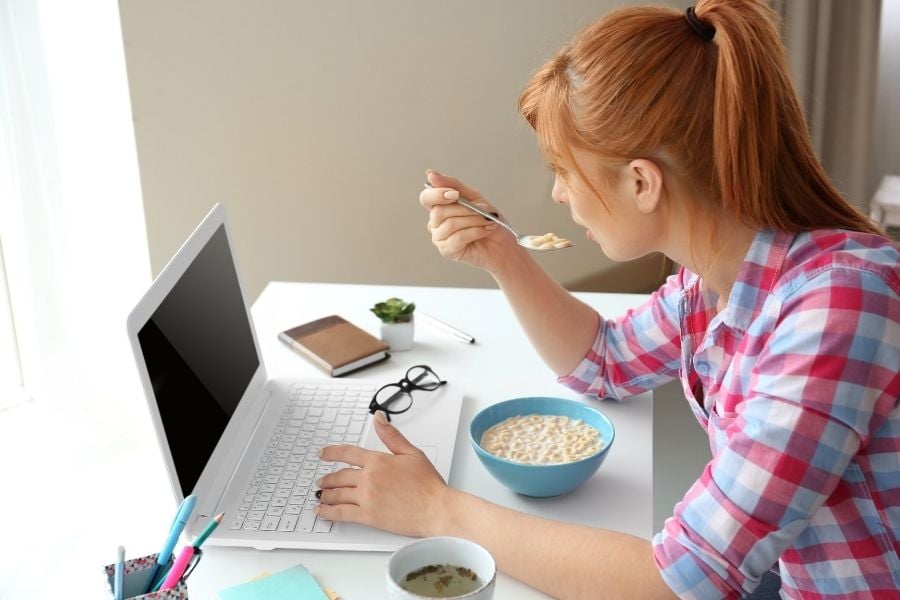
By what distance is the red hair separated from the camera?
0.95 metres

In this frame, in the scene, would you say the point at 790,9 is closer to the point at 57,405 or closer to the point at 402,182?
the point at 402,182

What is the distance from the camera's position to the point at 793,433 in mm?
885

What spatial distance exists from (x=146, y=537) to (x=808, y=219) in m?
0.79

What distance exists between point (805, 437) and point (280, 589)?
52 cm

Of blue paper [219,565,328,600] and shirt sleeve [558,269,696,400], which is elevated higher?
shirt sleeve [558,269,696,400]

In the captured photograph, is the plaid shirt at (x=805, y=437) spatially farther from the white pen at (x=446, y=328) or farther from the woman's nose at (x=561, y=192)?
the white pen at (x=446, y=328)

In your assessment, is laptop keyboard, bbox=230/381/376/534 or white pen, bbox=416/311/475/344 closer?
laptop keyboard, bbox=230/381/376/534

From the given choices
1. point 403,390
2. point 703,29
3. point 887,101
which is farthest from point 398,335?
point 887,101

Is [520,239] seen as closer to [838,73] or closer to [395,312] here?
[395,312]

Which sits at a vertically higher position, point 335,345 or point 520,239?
point 520,239

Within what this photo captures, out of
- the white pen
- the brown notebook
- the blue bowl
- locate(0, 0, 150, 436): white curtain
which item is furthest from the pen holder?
locate(0, 0, 150, 436): white curtain

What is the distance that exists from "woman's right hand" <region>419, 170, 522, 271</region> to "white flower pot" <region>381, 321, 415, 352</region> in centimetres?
19

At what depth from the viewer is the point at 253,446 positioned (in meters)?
1.26

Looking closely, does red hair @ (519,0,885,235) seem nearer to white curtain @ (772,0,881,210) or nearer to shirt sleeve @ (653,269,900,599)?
shirt sleeve @ (653,269,900,599)
